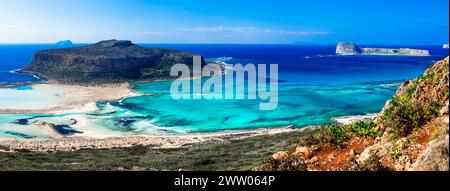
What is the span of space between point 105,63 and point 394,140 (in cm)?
10599

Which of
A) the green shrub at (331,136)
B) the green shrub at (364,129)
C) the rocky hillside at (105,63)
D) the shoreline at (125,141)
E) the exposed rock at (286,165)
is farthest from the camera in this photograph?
the rocky hillside at (105,63)

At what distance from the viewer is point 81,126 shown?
164ft

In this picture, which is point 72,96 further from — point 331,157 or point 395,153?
point 395,153

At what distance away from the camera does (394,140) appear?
11.9 meters

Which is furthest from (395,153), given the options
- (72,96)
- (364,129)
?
(72,96)

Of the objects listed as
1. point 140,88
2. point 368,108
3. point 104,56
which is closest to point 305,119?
point 368,108

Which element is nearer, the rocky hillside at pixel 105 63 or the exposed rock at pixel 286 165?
the exposed rock at pixel 286 165

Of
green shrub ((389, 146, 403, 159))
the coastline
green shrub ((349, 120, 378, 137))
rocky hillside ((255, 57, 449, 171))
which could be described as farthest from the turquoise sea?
green shrub ((389, 146, 403, 159))

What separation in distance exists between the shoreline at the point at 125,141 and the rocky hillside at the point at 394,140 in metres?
25.5

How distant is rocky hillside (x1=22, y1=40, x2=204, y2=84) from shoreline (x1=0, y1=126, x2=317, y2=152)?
58825 mm

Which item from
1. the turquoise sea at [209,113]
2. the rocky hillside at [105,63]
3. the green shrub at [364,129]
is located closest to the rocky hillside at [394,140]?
the green shrub at [364,129]

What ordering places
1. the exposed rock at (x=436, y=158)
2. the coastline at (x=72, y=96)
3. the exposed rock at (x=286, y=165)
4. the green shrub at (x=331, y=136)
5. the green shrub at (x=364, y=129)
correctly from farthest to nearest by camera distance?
the coastline at (x=72, y=96), the green shrub at (x=364, y=129), the green shrub at (x=331, y=136), the exposed rock at (x=286, y=165), the exposed rock at (x=436, y=158)

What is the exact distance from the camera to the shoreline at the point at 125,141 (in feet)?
125

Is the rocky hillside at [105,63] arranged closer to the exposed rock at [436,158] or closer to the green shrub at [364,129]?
the green shrub at [364,129]
